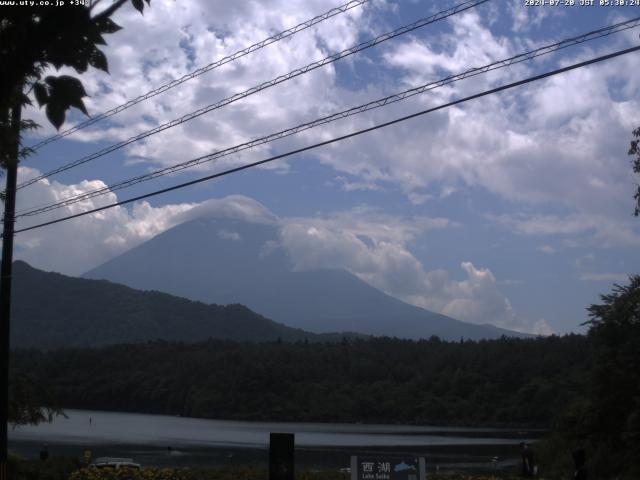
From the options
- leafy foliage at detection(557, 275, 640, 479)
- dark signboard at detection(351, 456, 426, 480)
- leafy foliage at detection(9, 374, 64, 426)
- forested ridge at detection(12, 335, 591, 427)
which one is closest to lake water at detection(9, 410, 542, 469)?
forested ridge at detection(12, 335, 591, 427)

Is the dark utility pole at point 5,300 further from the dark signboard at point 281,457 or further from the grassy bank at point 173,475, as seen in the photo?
the dark signboard at point 281,457

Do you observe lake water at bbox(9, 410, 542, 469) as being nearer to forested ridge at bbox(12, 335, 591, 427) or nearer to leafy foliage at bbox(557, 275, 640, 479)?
forested ridge at bbox(12, 335, 591, 427)

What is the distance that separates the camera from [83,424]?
378ft

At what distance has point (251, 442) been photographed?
79.3 m

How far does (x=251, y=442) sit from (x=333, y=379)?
165 feet

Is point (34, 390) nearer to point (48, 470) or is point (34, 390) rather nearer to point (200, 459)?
point (48, 470)

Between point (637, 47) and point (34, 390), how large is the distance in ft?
54.1

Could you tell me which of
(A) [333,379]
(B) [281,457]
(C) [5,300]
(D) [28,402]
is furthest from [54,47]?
(A) [333,379]

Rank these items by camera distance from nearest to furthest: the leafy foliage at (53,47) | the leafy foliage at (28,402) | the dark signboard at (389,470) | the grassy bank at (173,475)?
1. the leafy foliage at (53,47)
2. the dark signboard at (389,470)
3. the leafy foliage at (28,402)
4. the grassy bank at (173,475)

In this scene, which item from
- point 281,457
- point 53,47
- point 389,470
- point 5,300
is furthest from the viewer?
point 5,300

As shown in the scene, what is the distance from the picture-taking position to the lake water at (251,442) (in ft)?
186

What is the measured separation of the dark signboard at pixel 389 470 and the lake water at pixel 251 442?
32.4 meters

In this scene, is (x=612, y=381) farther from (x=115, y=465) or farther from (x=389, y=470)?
(x=389, y=470)

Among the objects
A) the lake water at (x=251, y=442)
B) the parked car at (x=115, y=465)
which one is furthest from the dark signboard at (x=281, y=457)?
the lake water at (x=251, y=442)
